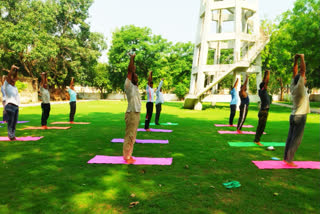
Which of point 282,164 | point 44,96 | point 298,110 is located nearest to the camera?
point 298,110

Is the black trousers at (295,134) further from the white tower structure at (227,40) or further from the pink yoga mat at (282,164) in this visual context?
the white tower structure at (227,40)

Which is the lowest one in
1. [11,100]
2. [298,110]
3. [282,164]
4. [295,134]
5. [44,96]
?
[282,164]

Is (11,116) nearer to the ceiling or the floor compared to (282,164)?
nearer to the ceiling

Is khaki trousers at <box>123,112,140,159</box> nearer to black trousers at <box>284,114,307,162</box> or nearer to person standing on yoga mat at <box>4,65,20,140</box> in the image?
black trousers at <box>284,114,307,162</box>

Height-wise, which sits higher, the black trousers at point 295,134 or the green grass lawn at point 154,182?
the black trousers at point 295,134

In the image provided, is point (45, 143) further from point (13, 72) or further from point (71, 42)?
point (71, 42)

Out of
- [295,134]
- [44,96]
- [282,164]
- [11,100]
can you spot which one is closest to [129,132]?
[282,164]

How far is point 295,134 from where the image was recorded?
5691 millimetres

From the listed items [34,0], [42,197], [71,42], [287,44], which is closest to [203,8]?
[287,44]

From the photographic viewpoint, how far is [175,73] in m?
54.9

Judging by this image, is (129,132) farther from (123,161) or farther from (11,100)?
(11,100)

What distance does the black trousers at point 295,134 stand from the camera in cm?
562

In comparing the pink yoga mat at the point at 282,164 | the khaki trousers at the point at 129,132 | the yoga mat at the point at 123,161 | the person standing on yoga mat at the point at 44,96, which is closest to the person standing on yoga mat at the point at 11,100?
the person standing on yoga mat at the point at 44,96

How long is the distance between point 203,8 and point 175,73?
2770 centimetres
